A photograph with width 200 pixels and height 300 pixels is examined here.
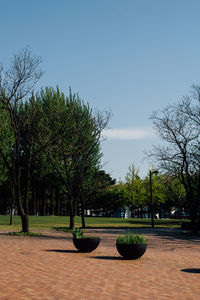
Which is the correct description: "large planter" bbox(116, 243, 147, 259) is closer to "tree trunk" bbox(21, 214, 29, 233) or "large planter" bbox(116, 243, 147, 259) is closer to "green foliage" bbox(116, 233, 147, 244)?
"green foliage" bbox(116, 233, 147, 244)

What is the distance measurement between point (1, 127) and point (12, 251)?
1271 inches

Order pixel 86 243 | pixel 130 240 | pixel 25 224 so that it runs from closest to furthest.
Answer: pixel 130 240, pixel 86 243, pixel 25 224

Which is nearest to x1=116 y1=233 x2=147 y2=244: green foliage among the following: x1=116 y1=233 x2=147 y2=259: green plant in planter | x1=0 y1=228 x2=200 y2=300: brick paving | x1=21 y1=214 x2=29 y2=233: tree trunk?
x1=116 y1=233 x2=147 y2=259: green plant in planter

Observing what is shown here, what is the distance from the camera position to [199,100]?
1321 inches

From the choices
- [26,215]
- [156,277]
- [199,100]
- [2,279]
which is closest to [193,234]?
[199,100]

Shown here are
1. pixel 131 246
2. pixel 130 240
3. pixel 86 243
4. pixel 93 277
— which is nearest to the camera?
pixel 93 277

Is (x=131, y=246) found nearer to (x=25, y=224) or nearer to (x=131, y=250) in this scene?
(x=131, y=250)

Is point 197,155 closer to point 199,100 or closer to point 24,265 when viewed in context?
point 199,100

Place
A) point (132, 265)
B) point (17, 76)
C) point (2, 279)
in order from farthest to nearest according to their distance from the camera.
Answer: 1. point (17, 76)
2. point (132, 265)
3. point (2, 279)

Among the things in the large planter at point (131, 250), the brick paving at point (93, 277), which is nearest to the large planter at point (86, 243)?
the brick paving at point (93, 277)

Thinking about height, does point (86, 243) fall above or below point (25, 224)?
below

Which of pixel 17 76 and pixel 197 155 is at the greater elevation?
pixel 17 76

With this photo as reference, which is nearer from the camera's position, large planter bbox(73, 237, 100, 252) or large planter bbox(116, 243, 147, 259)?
large planter bbox(116, 243, 147, 259)

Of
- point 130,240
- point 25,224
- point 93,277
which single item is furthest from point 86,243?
point 25,224
